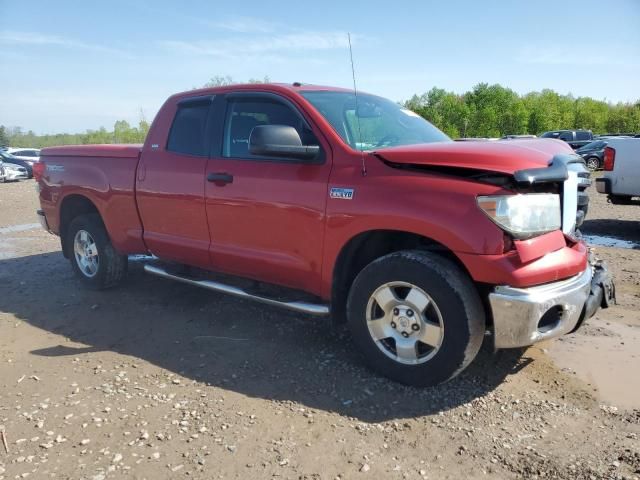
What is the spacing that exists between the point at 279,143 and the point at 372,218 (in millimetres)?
812

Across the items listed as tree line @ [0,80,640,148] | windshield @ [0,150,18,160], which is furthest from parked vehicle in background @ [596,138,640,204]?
tree line @ [0,80,640,148]

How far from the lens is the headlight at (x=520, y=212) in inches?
115

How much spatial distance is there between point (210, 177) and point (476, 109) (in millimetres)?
49965

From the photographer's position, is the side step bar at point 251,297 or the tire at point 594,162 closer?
the side step bar at point 251,297

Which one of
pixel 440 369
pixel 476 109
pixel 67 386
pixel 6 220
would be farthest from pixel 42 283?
pixel 476 109

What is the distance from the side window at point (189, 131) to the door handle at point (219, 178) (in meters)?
0.26

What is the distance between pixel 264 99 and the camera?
4.12 m

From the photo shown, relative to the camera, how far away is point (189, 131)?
4574 millimetres

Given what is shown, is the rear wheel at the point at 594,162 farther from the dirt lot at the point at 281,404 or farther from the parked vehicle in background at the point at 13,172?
the parked vehicle in background at the point at 13,172

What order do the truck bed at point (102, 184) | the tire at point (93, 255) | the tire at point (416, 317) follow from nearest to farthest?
1. the tire at point (416, 317)
2. the truck bed at point (102, 184)
3. the tire at point (93, 255)

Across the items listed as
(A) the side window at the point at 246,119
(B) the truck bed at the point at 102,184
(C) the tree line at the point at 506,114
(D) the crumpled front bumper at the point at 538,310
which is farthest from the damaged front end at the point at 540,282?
(C) the tree line at the point at 506,114

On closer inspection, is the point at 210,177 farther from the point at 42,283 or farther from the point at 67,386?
the point at 42,283

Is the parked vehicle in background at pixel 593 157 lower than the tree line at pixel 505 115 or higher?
lower

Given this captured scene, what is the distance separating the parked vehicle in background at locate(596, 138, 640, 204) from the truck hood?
5370mm
